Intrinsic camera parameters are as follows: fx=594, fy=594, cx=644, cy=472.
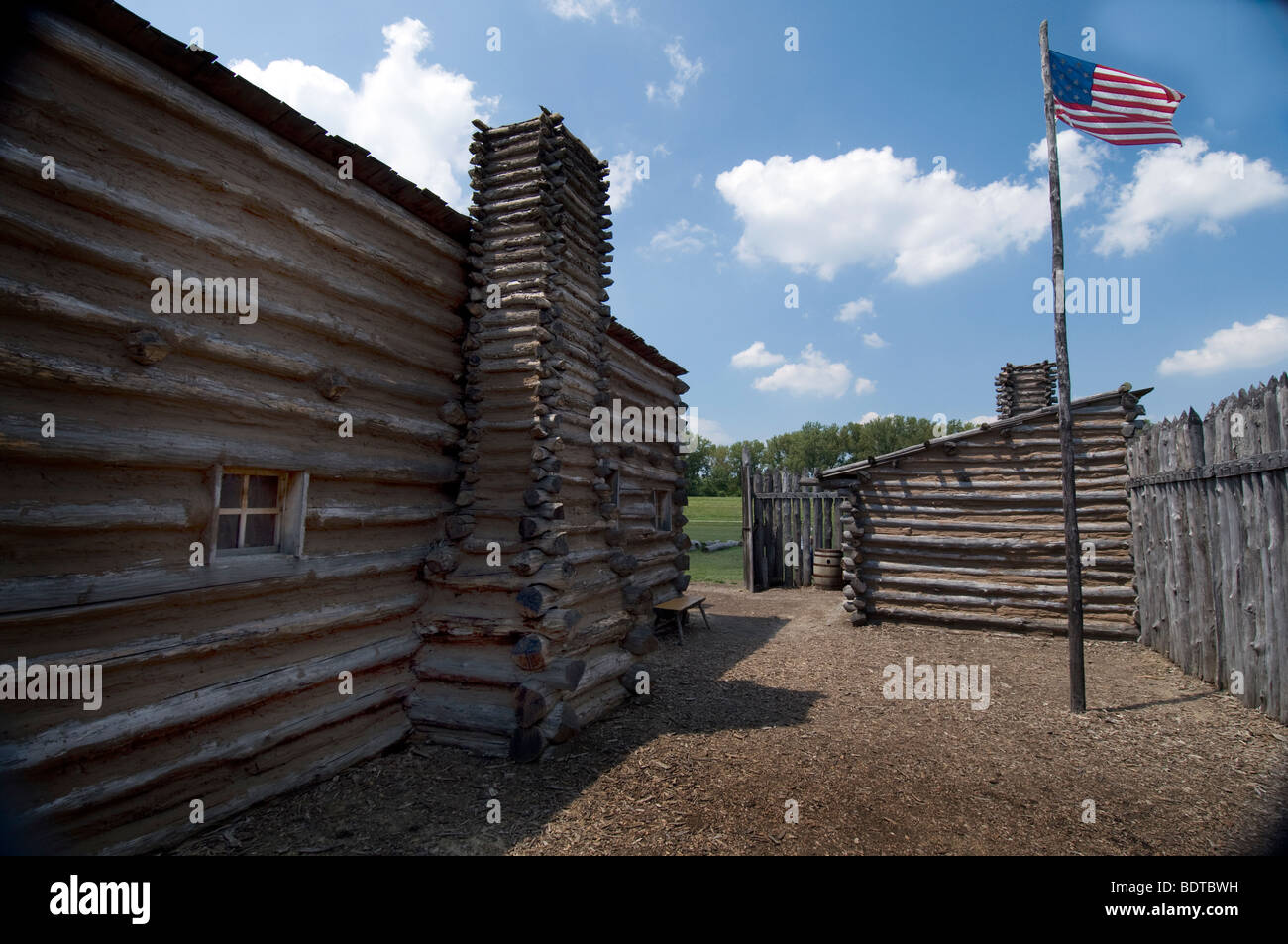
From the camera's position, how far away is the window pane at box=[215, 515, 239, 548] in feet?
15.7

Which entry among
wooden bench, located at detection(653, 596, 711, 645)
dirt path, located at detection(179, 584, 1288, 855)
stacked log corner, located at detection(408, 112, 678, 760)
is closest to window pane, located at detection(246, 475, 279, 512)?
stacked log corner, located at detection(408, 112, 678, 760)

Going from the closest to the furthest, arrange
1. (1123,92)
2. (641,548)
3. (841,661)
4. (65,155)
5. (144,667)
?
(65,155) < (144,667) < (1123,92) < (841,661) < (641,548)

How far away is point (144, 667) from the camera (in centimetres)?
403

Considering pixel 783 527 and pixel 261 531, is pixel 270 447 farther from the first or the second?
pixel 783 527

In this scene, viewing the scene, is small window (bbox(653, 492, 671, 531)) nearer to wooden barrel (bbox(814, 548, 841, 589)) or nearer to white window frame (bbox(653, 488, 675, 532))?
white window frame (bbox(653, 488, 675, 532))

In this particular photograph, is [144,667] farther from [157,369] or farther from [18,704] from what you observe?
[157,369]

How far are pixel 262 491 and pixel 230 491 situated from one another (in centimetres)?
30

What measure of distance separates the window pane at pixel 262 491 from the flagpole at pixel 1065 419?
335 inches

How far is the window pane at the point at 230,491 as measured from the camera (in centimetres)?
480

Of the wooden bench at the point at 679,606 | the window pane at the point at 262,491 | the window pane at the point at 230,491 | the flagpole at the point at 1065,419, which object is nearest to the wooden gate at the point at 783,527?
the wooden bench at the point at 679,606

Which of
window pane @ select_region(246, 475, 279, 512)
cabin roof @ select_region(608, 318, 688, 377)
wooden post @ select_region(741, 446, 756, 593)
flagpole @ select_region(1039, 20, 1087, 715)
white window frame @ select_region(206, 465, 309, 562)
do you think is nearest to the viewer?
white window frame @ select_region(206, 465, 309, 562)

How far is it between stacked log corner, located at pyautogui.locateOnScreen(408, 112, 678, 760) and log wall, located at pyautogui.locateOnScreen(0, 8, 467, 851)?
0.70m
